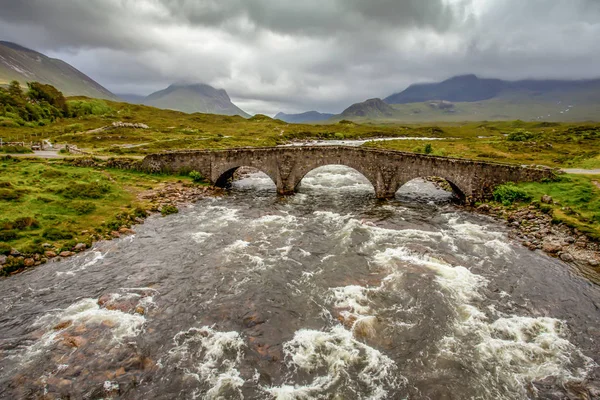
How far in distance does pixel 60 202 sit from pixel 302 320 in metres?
29.6

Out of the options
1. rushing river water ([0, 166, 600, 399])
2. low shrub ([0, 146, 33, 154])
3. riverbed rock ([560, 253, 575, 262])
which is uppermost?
low shrub ([0, 146, 33, 154])

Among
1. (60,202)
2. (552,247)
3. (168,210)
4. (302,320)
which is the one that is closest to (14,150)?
(60,202)

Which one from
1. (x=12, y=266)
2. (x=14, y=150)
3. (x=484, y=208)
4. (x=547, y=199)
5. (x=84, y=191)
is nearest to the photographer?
(x=12, y=266)

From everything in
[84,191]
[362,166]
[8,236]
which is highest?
[362,166]

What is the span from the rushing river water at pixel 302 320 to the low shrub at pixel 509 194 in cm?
970

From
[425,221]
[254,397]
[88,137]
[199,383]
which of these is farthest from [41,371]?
[88,137]

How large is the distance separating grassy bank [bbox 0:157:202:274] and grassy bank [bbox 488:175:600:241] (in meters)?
→ 42.4

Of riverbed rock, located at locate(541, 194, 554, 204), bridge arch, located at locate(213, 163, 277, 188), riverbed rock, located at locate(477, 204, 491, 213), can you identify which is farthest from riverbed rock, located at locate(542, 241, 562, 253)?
bridge arch, located at locate(213, 163, 277, 188)

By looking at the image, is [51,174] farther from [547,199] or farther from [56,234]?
[547,199]

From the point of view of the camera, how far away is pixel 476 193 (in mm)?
38875

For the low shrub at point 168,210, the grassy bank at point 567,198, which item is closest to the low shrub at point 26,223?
the low shrub at point 168,210

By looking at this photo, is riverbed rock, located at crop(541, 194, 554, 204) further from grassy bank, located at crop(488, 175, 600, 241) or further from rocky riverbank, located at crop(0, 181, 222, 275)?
rocky riverbank, located at crop(0, 181, 222, 275)

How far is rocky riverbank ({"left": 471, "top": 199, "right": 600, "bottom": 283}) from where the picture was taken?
936 inches

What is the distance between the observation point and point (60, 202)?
31750 mm
